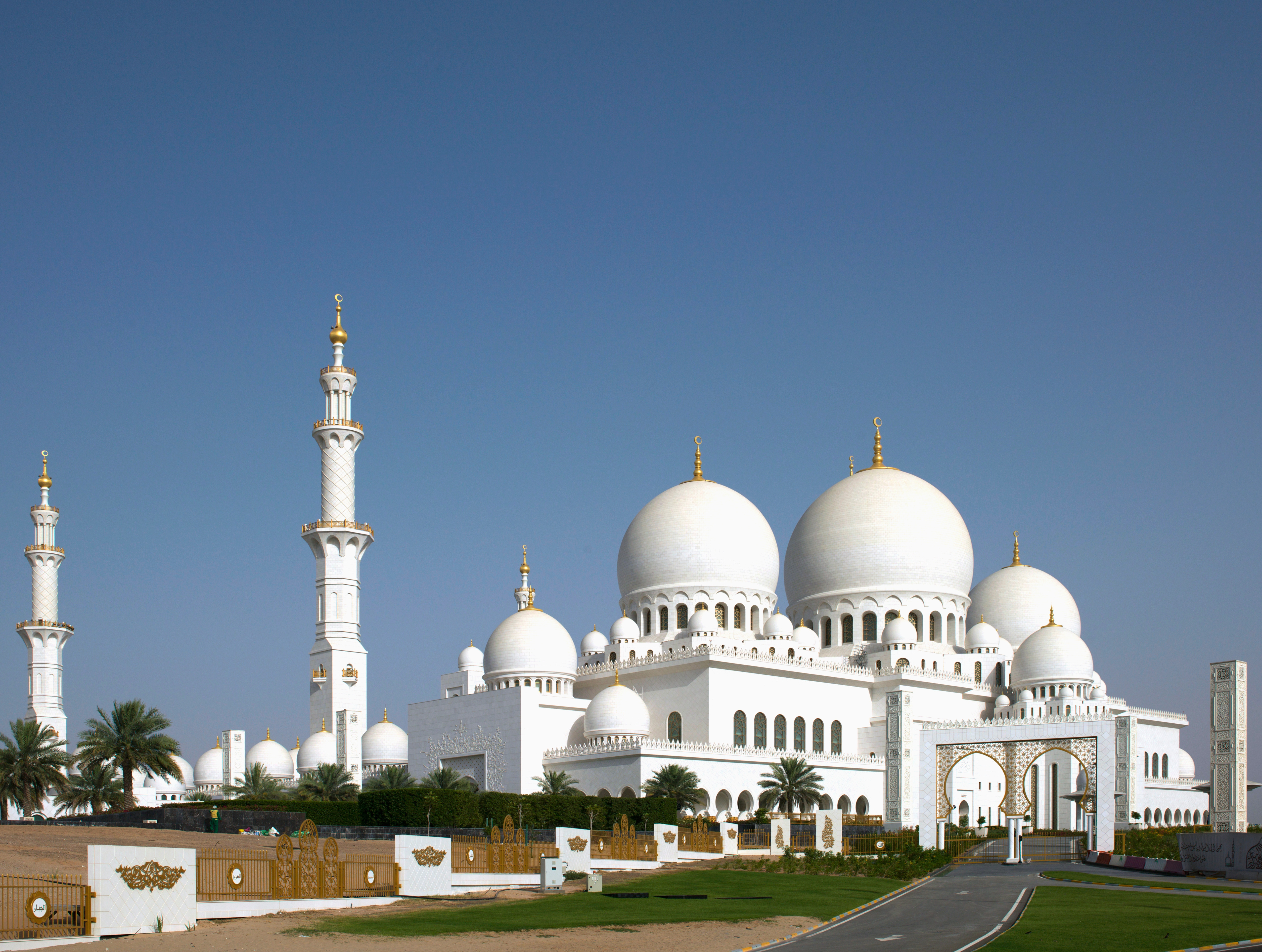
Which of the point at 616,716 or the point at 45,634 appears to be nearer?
the point at 616,716

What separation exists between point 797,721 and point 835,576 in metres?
8.62

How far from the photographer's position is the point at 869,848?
114ft

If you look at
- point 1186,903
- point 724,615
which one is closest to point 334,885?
point 1186,903

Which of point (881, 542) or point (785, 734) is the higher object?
point (881, 542)

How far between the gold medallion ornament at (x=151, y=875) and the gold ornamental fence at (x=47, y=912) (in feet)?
1.64

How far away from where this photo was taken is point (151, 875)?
54.1 ft

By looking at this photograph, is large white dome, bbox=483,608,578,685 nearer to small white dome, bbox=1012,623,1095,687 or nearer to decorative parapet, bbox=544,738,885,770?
decorative parapet, bbox=544,738,885,770

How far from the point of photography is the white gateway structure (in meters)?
44.8

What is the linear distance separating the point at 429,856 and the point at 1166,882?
45.2 ft

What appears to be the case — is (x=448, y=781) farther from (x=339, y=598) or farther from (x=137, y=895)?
(x=137, y=895)

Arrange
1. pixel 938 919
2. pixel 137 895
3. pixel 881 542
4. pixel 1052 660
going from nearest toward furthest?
1. pixel 137 895
2. pixel 938 919
3. pixel 1052 660
4. pixel 881 542

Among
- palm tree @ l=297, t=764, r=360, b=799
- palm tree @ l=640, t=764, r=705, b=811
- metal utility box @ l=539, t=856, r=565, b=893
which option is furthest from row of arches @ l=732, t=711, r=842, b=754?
metal utility box @ l=539, t=856, r=565, b=893

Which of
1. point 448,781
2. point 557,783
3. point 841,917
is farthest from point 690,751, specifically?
point 841,917

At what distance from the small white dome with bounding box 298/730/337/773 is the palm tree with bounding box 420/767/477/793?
390cm
